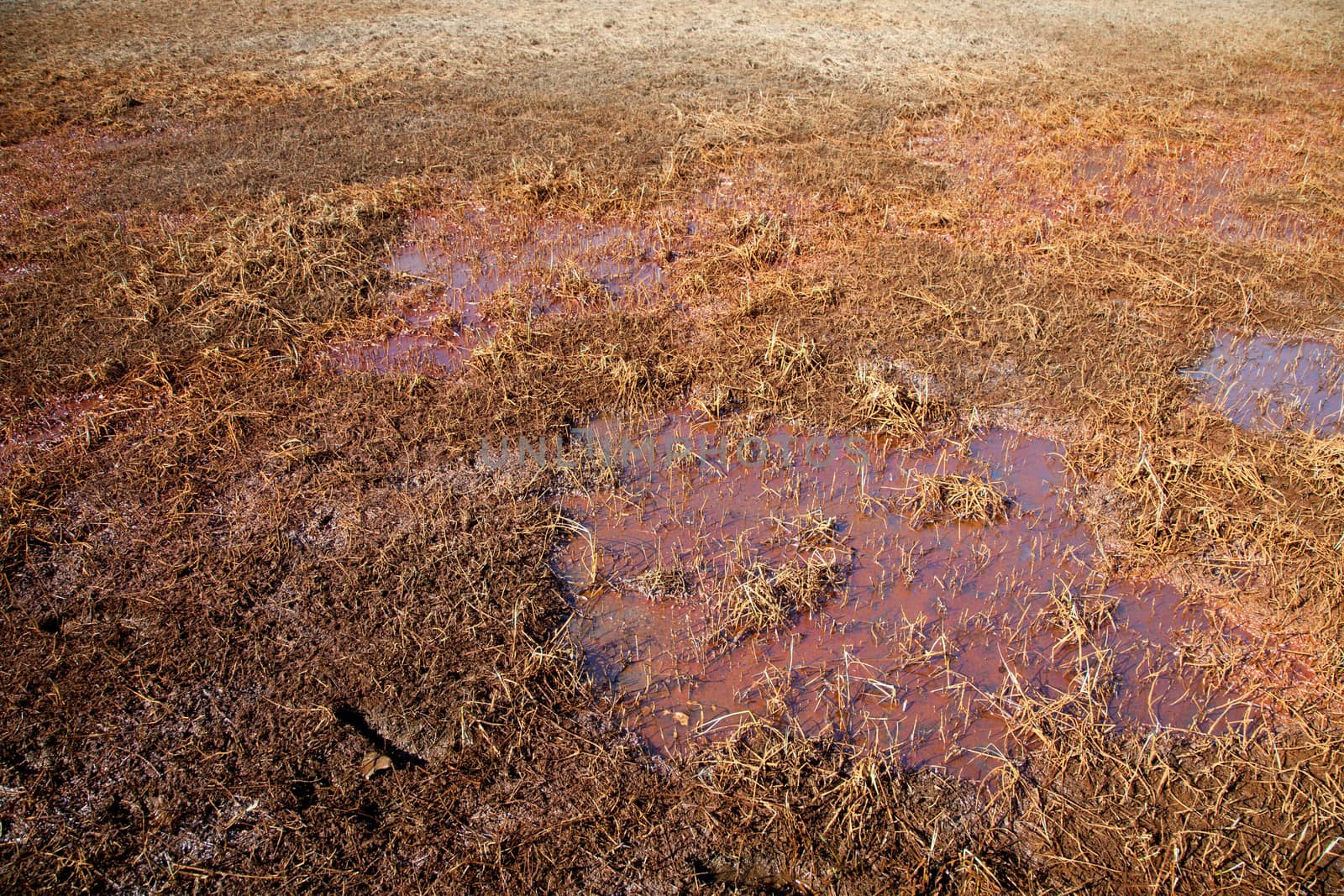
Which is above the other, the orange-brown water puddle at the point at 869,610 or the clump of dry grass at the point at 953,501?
the clump of dry grass at the point at 953,501

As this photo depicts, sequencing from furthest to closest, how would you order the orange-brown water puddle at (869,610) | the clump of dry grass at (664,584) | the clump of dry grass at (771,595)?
1. the clump of dry grass at (664,584)
2. the clump of dry grass at (771,595)
3. the orange-brown water puddle at (869,610)

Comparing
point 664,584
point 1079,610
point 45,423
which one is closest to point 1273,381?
point 1079,610

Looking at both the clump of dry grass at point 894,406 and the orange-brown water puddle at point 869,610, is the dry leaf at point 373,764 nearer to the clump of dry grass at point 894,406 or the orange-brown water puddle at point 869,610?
the orange-brown water puddle at point 869,610

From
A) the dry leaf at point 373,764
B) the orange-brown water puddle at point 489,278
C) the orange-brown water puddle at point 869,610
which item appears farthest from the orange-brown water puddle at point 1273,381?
the dry leaf at point 373,764

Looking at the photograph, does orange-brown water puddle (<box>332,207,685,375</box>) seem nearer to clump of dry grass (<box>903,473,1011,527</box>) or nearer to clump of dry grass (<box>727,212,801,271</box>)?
clump of dry grass (<box>727,212,801,271</box>)

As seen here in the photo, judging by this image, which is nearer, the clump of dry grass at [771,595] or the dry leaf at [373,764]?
the dry leaf at [373,764]

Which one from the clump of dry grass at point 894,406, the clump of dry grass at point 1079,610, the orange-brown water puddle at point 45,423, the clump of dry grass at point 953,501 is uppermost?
the orange-brown water puddle at point 45,423

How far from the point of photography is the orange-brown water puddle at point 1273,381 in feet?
16.4

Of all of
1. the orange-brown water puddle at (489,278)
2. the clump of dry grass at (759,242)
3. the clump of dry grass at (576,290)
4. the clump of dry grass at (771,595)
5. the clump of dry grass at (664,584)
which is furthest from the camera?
the clump of dry grass at (759,242)

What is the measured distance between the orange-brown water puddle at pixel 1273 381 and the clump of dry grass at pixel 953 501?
1906 millimetres

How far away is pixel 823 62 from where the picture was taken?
11.5 m

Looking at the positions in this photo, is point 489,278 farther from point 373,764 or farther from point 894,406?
point 373,764

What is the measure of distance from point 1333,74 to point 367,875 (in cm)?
1556

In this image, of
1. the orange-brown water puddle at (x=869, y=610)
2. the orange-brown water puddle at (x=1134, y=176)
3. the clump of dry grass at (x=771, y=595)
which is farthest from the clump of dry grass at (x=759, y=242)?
the clump of dry grass at (x=771, y=595)
